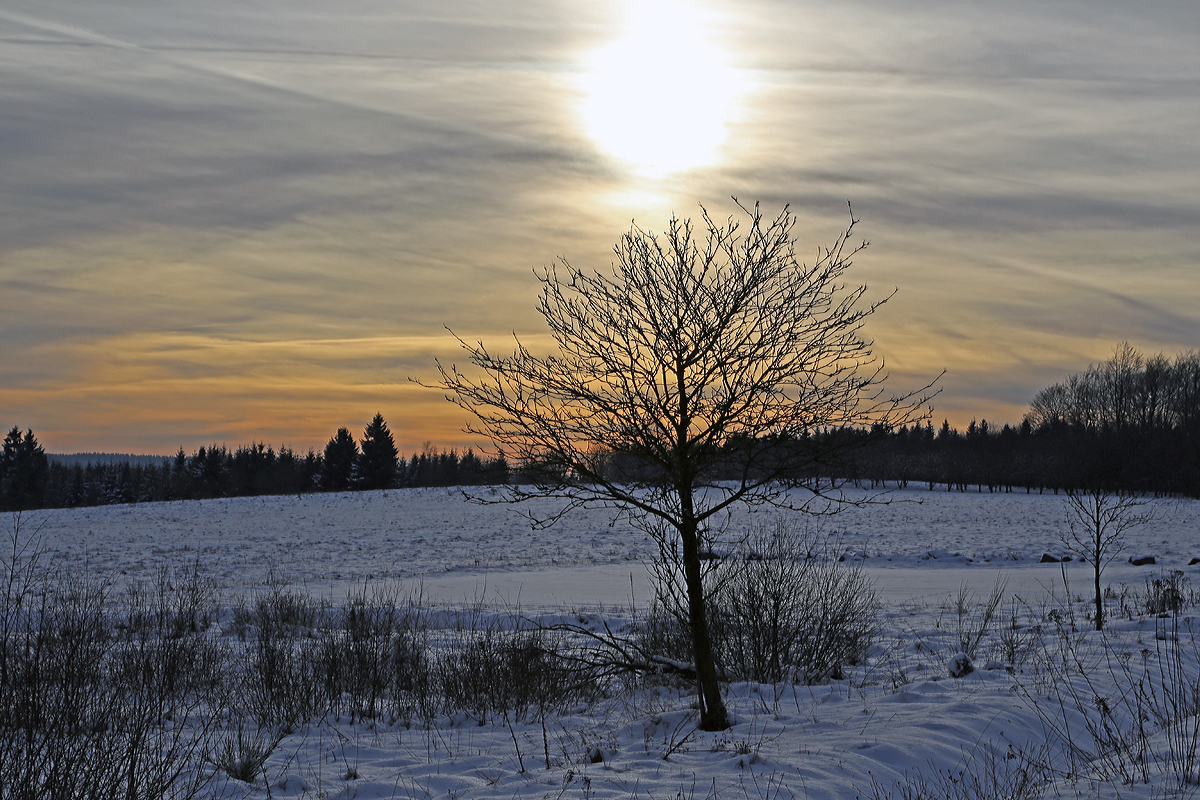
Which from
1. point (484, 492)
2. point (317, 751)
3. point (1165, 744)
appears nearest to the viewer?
point (1165, 744)

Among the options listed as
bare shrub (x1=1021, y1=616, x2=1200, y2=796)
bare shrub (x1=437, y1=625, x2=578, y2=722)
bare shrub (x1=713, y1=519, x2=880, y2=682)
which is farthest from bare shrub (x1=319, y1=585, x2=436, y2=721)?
bare shrub (x1=1021, y1=616, x2=1200, y2=796)

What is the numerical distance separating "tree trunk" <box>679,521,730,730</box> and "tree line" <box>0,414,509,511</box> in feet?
215

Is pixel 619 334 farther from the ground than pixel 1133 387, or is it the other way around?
pixel 1133 387

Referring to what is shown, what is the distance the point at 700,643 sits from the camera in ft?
25.1

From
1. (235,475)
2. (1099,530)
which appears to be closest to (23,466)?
(235,475)

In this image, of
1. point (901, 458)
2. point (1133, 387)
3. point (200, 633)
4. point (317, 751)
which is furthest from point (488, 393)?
point (1133, 387)

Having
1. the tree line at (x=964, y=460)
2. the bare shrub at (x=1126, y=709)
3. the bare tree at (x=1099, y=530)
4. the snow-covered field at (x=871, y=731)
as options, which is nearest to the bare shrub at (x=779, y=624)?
the snow-covered field at (x=871, y=731)

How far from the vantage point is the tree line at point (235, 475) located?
268ft

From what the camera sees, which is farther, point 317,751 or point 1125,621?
point 1125,621

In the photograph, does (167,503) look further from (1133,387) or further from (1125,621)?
(1133,387)

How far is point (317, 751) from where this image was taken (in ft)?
26.7

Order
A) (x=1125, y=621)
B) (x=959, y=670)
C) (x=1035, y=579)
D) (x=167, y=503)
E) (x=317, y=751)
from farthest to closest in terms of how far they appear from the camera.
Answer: (x=167, y=503) < (x=1035, y=579) < (x=1125, y=621) < (x=959, y=670) < (x=317, y=751)

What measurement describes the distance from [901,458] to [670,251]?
271 ft

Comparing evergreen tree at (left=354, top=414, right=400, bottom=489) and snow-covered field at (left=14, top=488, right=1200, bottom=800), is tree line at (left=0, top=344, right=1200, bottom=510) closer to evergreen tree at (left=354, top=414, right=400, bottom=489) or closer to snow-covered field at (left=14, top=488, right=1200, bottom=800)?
evergreen tree at (left=354, top=414, right=400, bottom=489)
